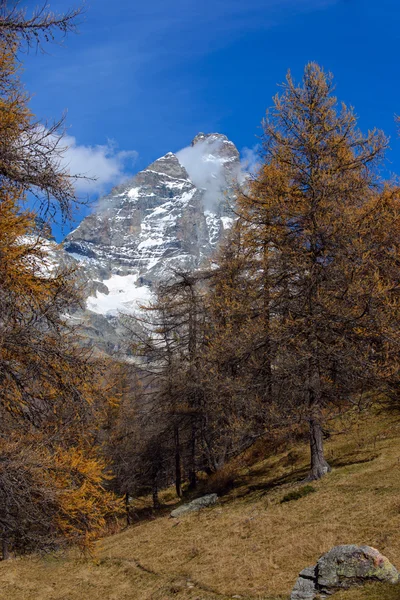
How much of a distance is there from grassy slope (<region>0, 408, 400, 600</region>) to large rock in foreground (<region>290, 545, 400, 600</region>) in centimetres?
26

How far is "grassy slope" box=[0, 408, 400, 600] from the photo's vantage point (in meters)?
9.42

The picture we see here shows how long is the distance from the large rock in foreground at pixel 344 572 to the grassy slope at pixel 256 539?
26cm

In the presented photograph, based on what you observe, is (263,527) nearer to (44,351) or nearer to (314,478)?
(314,478)

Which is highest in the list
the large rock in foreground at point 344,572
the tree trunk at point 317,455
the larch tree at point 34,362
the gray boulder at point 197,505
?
the larch tree at point 34,362

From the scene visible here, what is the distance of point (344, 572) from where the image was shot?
7305 millimetres

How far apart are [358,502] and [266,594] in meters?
3.58

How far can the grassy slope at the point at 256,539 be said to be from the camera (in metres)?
9.42

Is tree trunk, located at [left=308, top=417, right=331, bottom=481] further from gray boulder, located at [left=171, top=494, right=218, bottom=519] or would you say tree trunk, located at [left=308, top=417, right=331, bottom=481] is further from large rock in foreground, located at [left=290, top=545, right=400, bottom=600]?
large rock in foreground, located at [left=290, top=545, right=400, bottom=600]

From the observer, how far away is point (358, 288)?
488 inches

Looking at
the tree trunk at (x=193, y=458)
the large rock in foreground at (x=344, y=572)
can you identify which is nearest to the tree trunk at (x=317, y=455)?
the large rock in foreground at (x=344, y=572)

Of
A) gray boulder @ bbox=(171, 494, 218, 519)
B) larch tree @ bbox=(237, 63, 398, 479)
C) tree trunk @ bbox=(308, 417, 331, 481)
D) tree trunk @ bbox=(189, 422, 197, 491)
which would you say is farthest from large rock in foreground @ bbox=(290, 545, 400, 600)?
tree trunk @ bbox=(189, 422, 197, 491)

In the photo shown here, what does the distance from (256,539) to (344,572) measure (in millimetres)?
4413

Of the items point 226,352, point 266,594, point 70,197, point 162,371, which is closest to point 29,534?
point 266,594

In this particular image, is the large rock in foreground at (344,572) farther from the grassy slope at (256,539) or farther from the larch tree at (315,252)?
the larch tree at (315,252)
